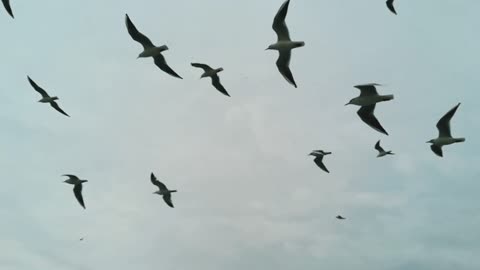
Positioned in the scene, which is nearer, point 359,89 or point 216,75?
point 359,89

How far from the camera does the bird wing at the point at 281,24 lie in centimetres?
2681

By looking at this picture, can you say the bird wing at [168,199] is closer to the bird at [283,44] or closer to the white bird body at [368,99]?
the bird at [283,44]

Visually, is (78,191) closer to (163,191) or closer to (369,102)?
(163,191)

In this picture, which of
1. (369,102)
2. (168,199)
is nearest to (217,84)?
(369,102)

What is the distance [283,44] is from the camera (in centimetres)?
2792

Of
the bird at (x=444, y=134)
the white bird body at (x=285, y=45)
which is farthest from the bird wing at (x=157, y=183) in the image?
the bird at (x=444, y=134)

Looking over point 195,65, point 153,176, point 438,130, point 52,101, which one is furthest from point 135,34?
point 438,130

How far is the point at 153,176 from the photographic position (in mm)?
41875

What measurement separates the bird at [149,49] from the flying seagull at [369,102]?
9838mm

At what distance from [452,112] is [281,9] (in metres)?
11.3

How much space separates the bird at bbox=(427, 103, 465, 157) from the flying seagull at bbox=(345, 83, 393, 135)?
15.7ft

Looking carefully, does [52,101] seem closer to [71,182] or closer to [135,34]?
[71,182]

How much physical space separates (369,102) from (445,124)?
595 centimetres

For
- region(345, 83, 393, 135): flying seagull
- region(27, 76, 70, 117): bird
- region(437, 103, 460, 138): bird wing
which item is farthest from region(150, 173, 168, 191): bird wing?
region(437, 103, 460, 138): bird wing
